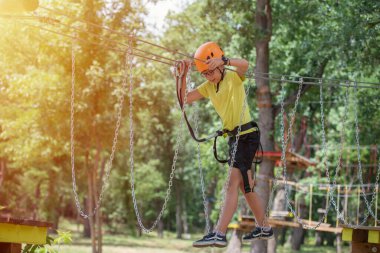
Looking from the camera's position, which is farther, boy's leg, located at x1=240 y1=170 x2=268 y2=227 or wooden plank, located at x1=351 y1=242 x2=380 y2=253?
wooden plank, located at x1=351 y1=242 x2=380 y2=253

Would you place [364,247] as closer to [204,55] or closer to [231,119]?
[231,119]

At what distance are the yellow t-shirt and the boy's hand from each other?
218mm

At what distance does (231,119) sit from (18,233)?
2.16 m

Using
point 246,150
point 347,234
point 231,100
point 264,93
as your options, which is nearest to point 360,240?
point 347,234

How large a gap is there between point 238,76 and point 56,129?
1007 cm

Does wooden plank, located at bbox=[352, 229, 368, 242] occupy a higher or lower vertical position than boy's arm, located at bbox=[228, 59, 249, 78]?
lower

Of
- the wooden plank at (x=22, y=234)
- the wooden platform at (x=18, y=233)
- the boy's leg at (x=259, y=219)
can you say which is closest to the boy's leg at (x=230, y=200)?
the boy's leg at (x=259, y=219)

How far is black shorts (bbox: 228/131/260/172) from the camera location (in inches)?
224

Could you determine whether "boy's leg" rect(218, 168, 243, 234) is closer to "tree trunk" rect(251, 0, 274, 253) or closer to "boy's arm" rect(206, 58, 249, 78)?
"boy's arm" rect(206, 58, 249, 78)

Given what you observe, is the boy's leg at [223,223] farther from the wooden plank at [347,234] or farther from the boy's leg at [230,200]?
the wooden plank at [347,234]

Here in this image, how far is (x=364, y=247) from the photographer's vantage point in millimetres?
7926

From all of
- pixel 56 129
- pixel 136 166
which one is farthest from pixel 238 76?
pixel 136 166

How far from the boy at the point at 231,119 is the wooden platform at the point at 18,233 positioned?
160 centimetres

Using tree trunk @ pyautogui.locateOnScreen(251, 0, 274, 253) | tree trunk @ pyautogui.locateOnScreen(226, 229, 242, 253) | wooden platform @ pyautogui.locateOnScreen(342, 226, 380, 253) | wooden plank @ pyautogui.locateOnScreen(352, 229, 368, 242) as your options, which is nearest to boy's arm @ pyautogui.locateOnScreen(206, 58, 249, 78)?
wooden platform @ pyautogui.locateOnScreen(342, 226, 380, 253)
